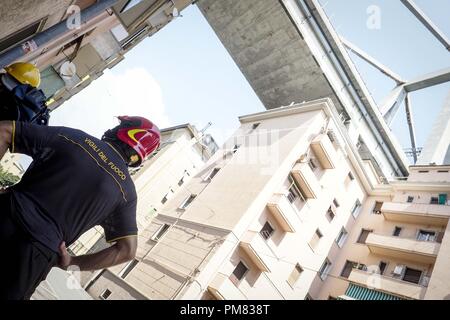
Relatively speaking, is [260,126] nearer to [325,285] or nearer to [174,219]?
[174,219]

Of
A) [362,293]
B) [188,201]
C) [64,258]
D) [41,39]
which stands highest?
[362,293]

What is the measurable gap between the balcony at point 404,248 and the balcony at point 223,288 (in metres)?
8.58

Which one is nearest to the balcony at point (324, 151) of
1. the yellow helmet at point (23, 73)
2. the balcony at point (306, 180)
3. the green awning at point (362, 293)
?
the balcony at point (306, 180)

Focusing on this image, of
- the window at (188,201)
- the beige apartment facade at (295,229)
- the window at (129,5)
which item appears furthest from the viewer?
the window at (188,201)

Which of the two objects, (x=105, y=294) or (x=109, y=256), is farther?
(x=105, y=294)

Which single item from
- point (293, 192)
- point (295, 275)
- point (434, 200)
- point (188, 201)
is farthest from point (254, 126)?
point (434, 200)

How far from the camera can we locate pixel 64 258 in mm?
1612

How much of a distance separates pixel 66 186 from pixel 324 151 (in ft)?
55.5

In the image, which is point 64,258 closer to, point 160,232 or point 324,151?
point 160,232

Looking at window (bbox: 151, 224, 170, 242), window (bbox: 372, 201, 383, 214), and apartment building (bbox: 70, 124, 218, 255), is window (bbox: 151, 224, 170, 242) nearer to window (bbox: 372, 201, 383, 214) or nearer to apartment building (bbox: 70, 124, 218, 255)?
apartment building (bbox: 70, 124, 218, 255)

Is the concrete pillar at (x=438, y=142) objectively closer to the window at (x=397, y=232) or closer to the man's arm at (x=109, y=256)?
the window at (x=397, y=232)

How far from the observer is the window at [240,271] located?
13336 millimetres
